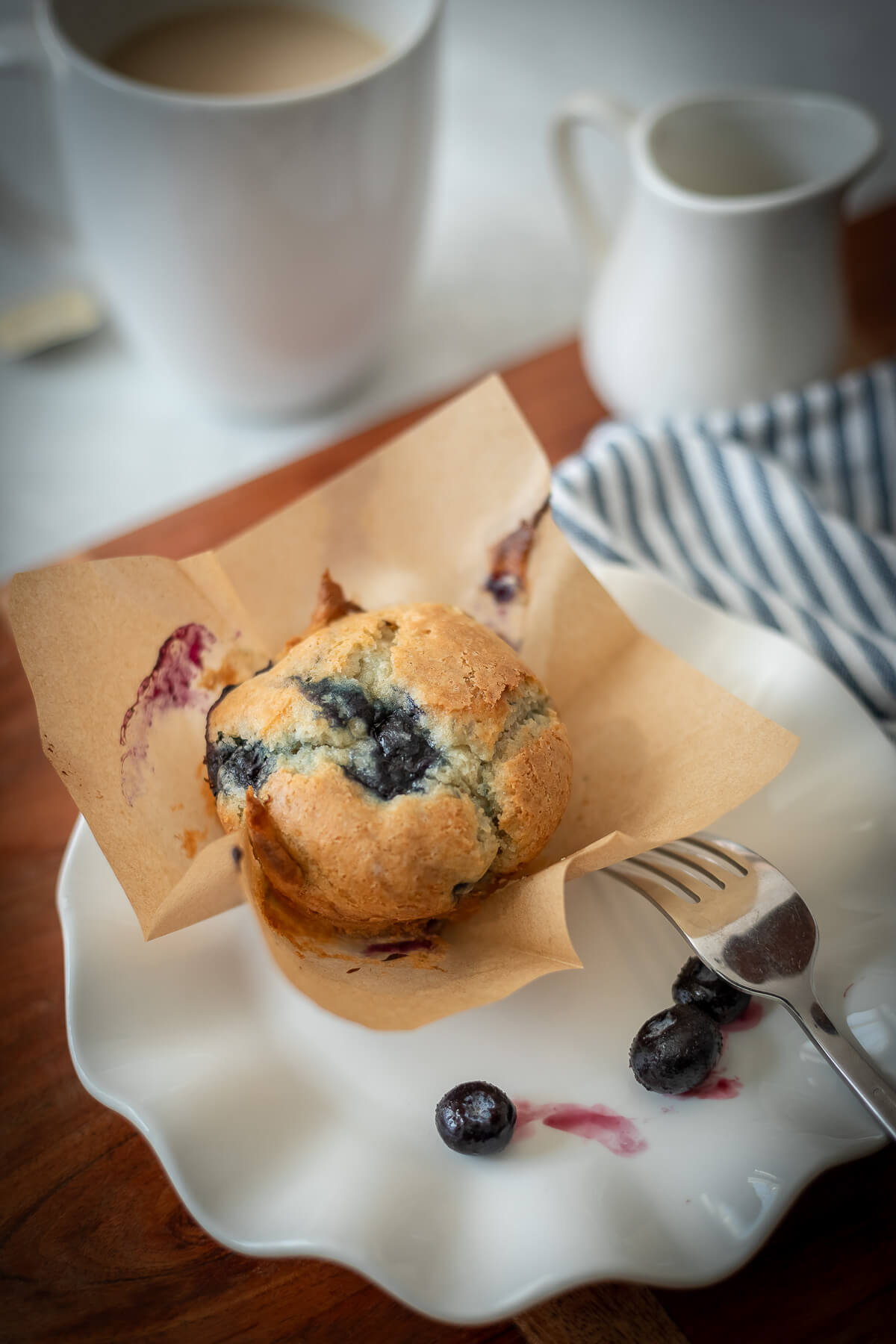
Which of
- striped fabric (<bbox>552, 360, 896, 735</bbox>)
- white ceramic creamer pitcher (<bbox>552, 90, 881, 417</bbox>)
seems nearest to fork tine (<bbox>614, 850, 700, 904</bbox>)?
striped fabric (<bbox>552, 360, 896, 735</bbox>)

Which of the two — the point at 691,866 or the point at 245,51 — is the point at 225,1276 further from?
the point at 245,51

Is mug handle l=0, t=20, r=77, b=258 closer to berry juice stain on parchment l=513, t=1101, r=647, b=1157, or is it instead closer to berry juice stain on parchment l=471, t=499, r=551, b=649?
berry juice stain on parchment l=471, t=499, r=551, b=649

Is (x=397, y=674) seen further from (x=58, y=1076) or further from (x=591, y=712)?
(x=58, y=1076)

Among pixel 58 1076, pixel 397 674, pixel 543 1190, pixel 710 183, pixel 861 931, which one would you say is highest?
pixel 710 183

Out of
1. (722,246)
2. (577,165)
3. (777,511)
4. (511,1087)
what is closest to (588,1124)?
(511,1087)

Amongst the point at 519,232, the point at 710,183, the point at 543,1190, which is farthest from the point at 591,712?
the point at 519,232
